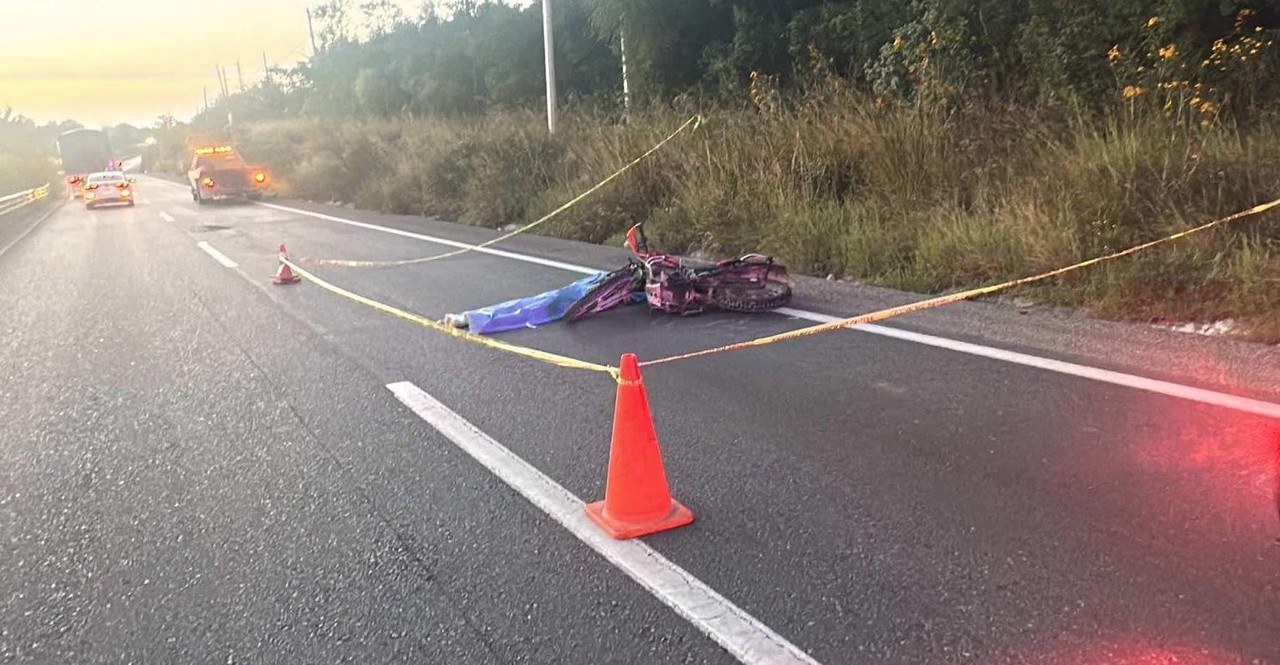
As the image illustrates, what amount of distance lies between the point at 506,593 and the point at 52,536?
2.15 m

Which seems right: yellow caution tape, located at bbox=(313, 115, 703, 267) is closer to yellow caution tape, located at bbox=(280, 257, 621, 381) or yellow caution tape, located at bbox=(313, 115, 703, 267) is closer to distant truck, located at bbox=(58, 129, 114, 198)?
yellow caution tape, located at bbox=(280, 257, 621, 381)

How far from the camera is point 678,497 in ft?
13.4

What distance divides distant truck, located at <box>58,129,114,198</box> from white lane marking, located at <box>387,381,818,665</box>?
219 feet

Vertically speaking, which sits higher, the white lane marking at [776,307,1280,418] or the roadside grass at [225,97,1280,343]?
the roadside grass at [225,97,1280,343]

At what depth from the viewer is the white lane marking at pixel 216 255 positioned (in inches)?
527

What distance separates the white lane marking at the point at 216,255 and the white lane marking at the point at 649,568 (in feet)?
31.0

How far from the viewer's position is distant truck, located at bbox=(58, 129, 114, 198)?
61.9 metres

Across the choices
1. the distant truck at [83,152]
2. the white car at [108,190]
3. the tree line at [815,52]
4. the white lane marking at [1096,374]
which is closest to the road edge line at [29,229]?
the white car at [108,190]

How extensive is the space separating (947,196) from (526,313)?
4.72 meters

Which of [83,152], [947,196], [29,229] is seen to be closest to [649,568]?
[947,196]

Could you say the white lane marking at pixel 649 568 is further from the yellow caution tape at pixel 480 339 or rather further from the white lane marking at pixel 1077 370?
the white lane marking at pixel 1077 370

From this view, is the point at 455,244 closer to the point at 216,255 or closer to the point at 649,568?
the point at 216,255

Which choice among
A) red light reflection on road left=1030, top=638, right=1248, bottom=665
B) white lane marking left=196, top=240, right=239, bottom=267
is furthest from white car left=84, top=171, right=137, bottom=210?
red light reflection on road left=1030, top=638, right=1248, bottom=665

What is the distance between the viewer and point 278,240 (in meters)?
16.7
